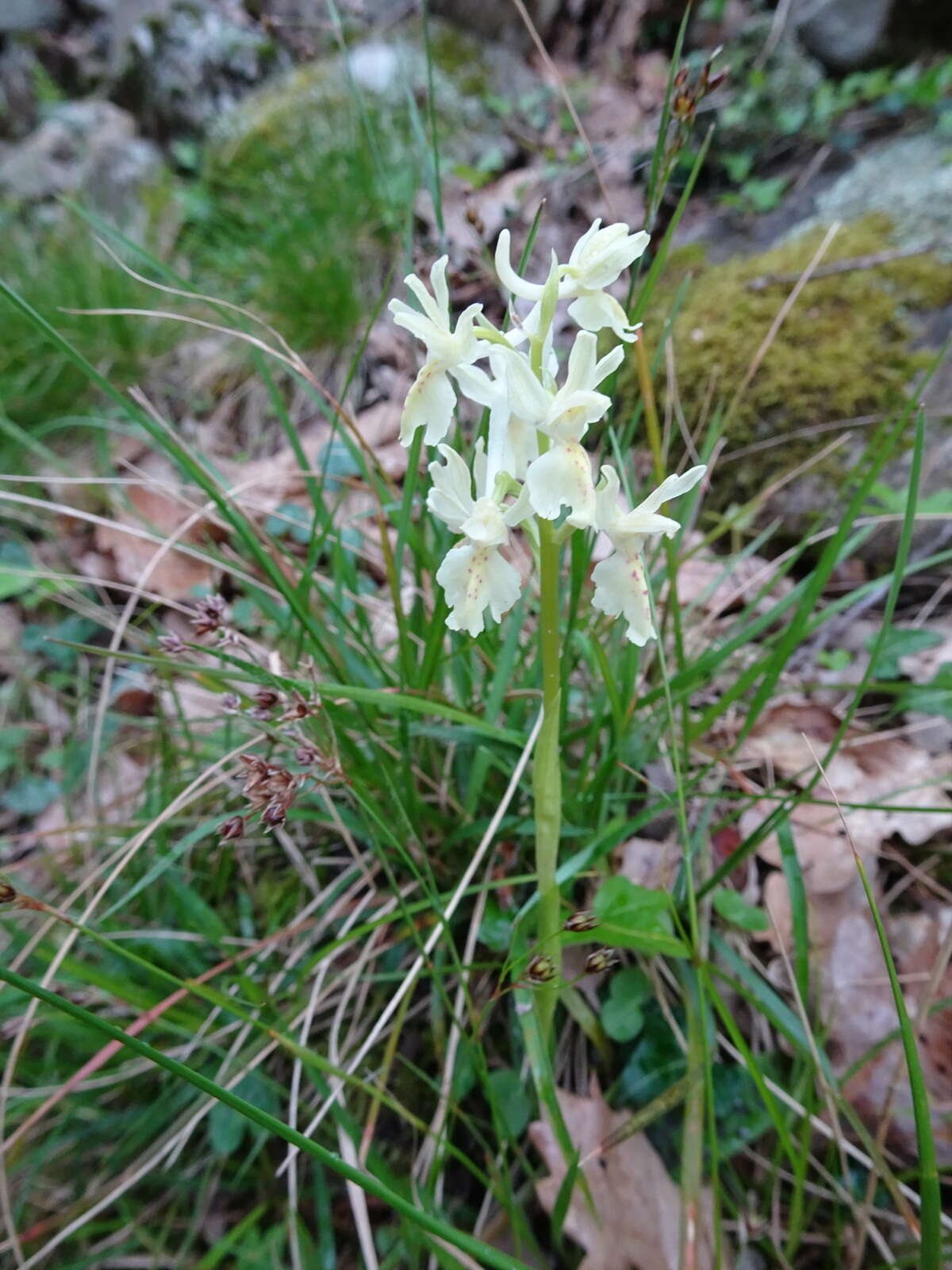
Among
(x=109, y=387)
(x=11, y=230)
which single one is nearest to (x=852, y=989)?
(x=109, y=387)

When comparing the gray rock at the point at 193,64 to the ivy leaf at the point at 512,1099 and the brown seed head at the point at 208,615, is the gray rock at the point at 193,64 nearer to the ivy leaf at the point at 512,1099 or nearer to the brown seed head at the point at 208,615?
the brown seed head at the point at 208,615

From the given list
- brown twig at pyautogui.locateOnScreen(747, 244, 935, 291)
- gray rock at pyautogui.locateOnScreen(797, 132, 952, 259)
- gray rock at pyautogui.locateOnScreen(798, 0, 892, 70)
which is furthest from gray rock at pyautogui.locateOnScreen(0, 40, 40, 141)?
brown twig at pyautogui.locateOnScreen(747, 244, 935, 291)

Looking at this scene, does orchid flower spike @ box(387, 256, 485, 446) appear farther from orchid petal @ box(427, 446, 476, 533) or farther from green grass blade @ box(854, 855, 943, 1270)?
green grass blade @ box(854, 855, 943, 1270)

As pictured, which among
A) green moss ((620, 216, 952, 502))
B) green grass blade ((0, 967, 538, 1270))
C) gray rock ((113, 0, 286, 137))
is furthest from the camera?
gray rock ((113, 0, 286, 137))

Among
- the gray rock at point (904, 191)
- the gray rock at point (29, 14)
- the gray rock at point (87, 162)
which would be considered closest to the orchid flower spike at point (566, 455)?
the gray rock at point (904, 191)

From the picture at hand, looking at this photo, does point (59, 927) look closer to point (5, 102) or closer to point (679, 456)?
point (679, 456)
